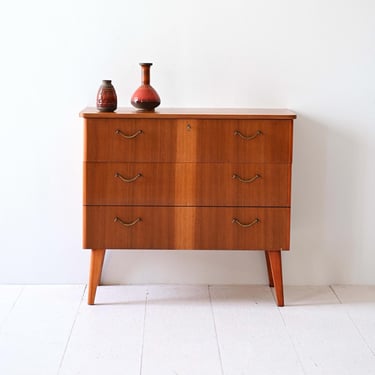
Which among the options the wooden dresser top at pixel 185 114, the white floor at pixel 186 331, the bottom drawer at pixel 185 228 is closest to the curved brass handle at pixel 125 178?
the bottom drawer at pixel 185 228

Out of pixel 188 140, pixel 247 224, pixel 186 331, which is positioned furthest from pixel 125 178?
pixel 186 331

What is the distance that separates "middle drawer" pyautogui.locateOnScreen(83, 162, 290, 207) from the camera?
2.90 meters

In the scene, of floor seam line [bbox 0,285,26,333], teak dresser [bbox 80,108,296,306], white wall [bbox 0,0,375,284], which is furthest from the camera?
white wall [bbox 0,0,375,284]

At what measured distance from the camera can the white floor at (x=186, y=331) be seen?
7.98ft

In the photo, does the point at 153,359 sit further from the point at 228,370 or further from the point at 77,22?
the point at 77,22

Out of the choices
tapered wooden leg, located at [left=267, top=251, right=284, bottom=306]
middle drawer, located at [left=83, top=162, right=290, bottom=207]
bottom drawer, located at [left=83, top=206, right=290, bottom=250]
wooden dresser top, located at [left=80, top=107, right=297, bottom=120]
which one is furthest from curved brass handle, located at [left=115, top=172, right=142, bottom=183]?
tapered wooden leg, located at [left=267, top=251, right=284, bottom=306]

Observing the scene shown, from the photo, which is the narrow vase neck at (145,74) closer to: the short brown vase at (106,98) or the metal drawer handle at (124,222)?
the short brown vase at (106,98)

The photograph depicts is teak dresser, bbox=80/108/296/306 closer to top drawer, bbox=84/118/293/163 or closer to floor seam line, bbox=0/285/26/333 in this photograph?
top drawer, bbox=84/118/293/163

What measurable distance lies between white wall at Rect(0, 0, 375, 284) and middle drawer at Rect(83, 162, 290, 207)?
0.34 meters

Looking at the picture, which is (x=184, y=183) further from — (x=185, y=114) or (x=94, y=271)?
(x=94, y=271)

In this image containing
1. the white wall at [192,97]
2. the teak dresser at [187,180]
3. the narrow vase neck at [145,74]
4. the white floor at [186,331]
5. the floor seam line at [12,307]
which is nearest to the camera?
the white floor at [186,331]

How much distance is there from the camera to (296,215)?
326cm

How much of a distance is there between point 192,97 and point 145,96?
0.30m

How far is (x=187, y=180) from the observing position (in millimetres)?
2904
